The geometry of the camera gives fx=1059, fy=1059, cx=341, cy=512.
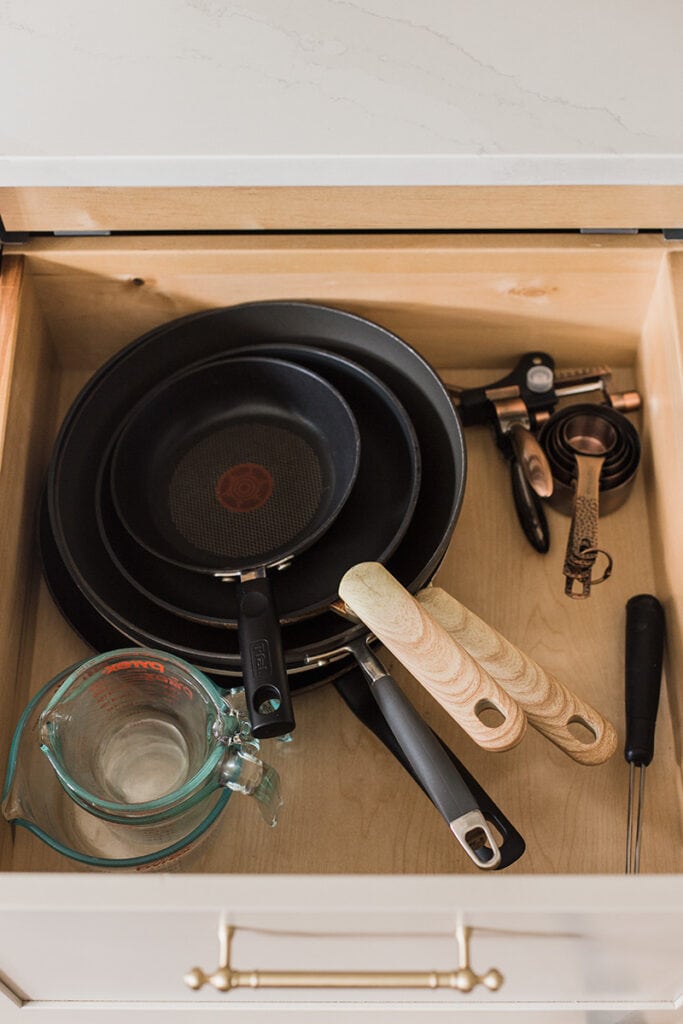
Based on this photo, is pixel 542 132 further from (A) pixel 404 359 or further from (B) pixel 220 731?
(B) pixel 220 731

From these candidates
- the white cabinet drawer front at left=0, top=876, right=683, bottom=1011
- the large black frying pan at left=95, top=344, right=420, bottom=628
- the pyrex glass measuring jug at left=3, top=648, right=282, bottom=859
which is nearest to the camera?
the white cabinet drawer front at left=0, top=876, right=683, bottom=1011

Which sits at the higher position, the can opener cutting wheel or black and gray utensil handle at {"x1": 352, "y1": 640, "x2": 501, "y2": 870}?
the can opener cutting wheel

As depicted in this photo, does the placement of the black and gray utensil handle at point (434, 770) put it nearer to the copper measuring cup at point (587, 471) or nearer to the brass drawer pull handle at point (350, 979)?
the brass drawer pull handle at point (350, 979)

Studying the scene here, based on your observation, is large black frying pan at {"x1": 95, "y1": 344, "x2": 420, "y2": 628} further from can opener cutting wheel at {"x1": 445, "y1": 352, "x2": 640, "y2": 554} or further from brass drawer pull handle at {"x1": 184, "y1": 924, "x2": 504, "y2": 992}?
brass drawer pull handle at {"x1": 184, "y1": 924, "x2": 504, "y2": 992}

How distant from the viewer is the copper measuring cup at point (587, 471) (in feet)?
2.85

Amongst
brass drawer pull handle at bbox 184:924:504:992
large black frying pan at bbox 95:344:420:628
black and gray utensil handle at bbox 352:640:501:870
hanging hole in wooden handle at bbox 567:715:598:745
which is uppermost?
large black frying pan at bbox 95:344:420:628

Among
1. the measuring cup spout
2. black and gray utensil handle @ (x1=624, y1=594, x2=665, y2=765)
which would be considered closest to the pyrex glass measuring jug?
the measuring cup spout

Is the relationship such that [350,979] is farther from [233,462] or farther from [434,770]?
[233,462]

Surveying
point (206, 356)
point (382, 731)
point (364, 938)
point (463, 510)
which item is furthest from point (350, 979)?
point (206, 356)

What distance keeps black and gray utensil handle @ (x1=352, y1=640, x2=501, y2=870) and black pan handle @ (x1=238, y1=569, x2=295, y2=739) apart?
0.20 ft

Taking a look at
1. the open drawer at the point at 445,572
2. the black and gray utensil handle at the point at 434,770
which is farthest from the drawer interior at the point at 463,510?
the black and gray utensil handle at the point at 434,770

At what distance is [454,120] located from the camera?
74cm

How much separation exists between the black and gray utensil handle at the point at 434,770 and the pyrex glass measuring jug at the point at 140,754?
10cm

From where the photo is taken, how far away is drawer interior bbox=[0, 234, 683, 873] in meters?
0.78
